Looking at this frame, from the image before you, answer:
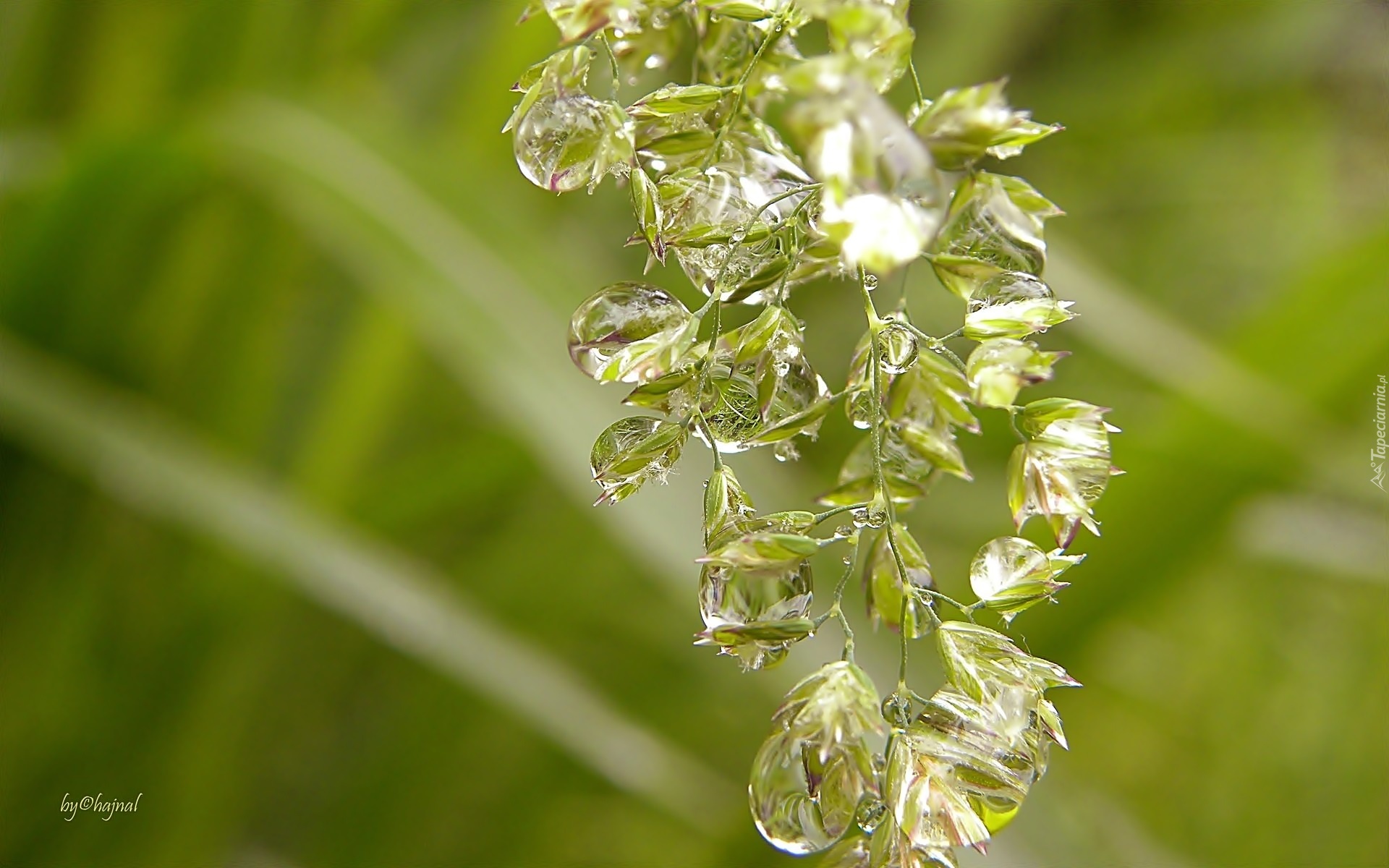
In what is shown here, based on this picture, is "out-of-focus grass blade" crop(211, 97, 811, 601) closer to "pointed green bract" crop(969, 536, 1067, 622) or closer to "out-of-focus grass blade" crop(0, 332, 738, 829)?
"out-of-focus grass blade" crop(0, 332, 738, 829)

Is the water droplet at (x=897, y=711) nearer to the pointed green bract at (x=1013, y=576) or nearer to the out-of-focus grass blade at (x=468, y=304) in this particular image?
the pointed green bract at (x=1013, y=576)

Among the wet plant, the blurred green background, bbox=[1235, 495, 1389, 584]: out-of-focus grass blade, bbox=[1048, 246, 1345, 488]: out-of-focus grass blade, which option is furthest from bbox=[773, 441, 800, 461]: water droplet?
bbox=[1235, 495, 1389, 584]: out-of-focus grass blade

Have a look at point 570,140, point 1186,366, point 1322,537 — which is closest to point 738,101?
point 570,140

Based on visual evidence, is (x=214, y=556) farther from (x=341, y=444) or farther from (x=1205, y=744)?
(x=1205, y=744)

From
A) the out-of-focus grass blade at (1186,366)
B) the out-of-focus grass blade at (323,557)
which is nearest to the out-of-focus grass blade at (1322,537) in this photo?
the out-of-focus grass blade at (1186,366)

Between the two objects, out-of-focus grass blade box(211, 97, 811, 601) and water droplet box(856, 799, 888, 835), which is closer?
water droplet box(856, 799, 888, 835)

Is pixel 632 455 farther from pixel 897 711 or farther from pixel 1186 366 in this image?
pixel 1186 366

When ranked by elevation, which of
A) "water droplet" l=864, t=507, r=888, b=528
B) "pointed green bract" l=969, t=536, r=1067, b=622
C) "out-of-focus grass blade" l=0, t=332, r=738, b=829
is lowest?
"pointed green bract" l=969, t=536, r=1067, b=622

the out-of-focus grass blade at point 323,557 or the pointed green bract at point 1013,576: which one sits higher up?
the out-of-focus grass blade at point 323,557
